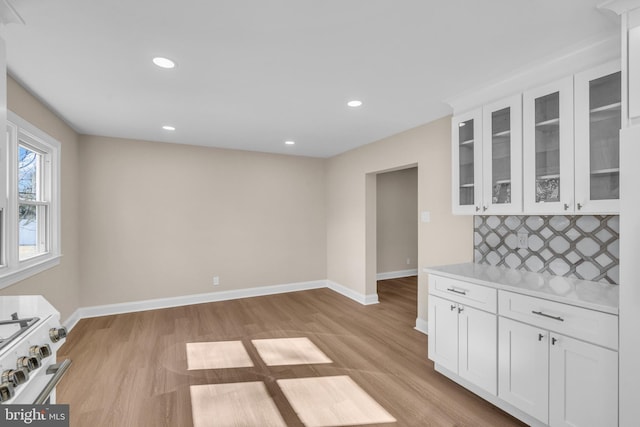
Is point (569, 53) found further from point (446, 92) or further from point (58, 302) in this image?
point (58, 302)

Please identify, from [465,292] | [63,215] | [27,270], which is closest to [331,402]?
[465,292]

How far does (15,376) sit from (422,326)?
11.5ft

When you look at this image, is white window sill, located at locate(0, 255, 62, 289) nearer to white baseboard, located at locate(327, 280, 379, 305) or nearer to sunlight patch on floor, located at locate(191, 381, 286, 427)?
sunlight patch on floor, located at locate(191, 381, 286, 427)

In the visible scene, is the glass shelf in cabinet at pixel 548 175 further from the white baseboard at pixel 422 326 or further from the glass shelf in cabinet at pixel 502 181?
the white baseboard at pixel 422 326

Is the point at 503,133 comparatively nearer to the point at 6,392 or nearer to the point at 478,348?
the point at 478,348

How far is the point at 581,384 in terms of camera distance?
170cm

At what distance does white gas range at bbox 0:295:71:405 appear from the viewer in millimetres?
977

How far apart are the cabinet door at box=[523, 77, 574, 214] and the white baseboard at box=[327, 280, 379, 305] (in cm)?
292

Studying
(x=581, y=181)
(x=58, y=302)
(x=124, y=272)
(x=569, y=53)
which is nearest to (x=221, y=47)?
(x=569, y=53)

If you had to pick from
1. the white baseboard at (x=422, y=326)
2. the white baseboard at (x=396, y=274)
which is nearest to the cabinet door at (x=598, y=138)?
the white baseboard at (x=422, y=326)

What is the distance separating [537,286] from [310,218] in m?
4.01

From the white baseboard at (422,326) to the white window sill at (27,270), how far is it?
3.90 meters

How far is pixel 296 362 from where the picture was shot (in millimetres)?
2871

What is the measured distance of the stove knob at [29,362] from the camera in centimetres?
107
